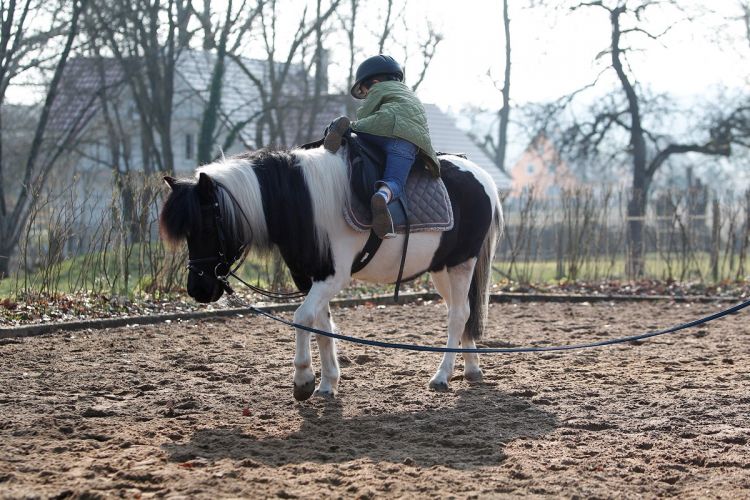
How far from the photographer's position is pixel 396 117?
608 cm

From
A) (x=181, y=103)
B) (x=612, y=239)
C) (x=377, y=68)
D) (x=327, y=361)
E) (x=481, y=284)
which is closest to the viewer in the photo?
(x=327, y=361)

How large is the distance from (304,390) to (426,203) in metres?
1.49

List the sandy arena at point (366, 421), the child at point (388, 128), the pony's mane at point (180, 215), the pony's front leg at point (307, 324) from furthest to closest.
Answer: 1. the child at point (388, 128)
2. the pony's front leg at point (307, 324)
3. the pony's mane at point (180, 215)
4. the sandy arena at point (366, 421)

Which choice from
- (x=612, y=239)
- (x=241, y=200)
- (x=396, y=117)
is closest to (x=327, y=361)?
(x=241, y=200)

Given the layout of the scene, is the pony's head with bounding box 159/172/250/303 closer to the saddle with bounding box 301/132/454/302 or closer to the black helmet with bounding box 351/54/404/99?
the saddle with bounding box 301/132/454/302

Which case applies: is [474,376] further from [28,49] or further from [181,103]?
[181,103]

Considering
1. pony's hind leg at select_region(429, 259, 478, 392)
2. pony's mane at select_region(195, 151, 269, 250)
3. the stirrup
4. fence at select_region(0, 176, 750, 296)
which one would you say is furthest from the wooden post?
pony's mane at select_region(195, 151, 269, 250)

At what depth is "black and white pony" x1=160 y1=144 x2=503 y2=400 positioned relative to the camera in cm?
526

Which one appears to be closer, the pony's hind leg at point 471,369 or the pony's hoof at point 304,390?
the pony's hoof at point 304,390

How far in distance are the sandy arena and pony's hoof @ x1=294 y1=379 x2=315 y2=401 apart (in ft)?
0.35

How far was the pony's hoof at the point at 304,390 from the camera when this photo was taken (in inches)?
223

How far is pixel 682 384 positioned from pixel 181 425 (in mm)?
3424

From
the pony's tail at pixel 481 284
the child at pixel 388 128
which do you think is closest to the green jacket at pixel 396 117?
the child at pixel 388 128

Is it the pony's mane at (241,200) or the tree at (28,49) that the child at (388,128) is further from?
the tree at (28,49)
